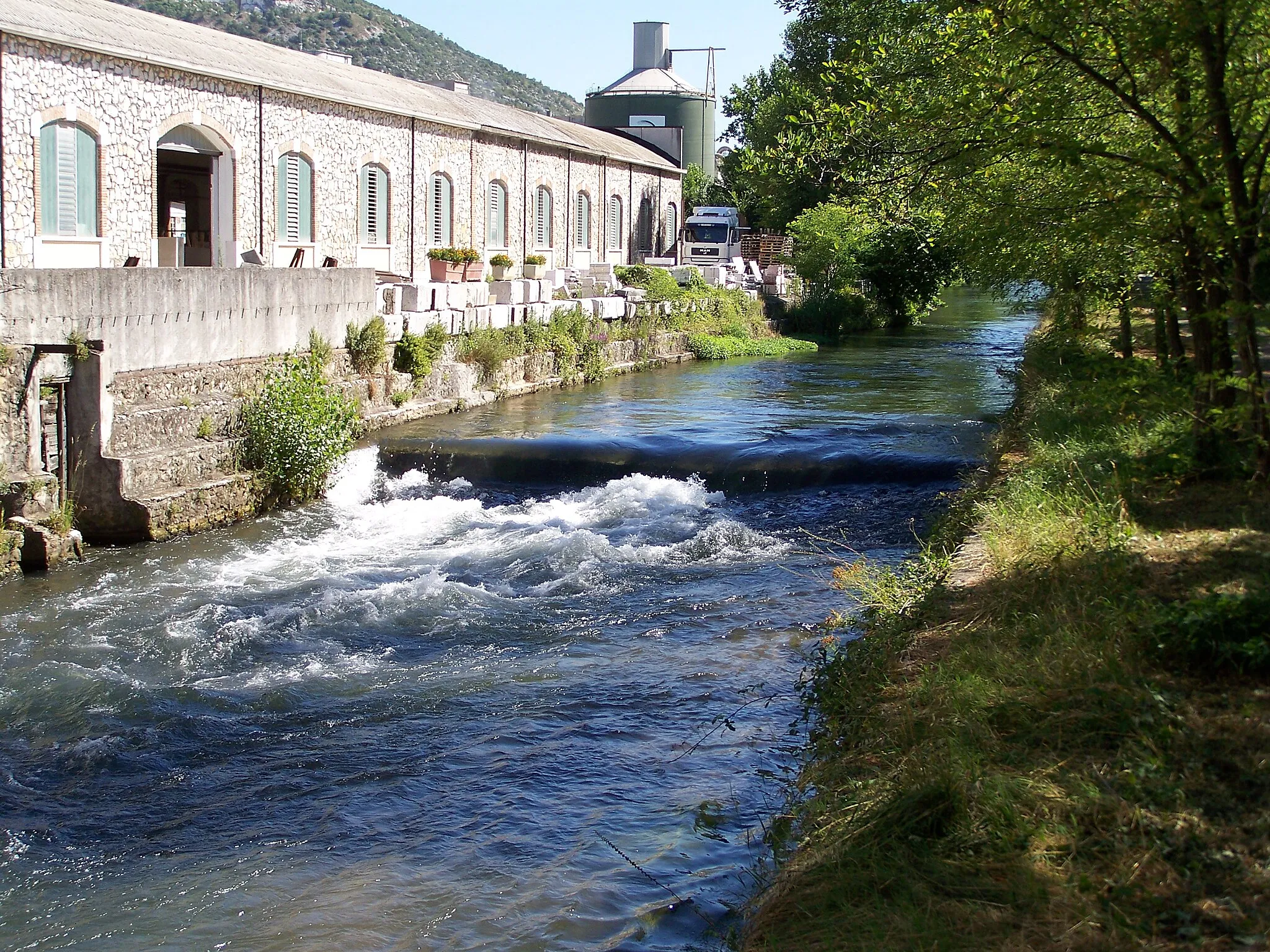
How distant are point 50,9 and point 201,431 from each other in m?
9.87

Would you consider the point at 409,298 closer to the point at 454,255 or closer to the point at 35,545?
the point at 454,255

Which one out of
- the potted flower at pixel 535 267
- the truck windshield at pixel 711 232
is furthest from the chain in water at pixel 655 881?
the truck windshield at pixel 711 232

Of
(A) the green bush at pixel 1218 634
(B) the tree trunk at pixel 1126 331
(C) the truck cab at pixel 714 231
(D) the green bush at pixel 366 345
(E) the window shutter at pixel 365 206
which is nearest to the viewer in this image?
(A) the green bush at pixel 1218 634

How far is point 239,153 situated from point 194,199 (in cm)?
219

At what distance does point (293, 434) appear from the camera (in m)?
15.4

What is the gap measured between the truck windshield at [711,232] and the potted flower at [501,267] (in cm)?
1878

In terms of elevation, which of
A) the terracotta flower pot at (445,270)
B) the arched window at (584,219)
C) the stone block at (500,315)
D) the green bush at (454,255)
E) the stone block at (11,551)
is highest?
the arched window at (584,219)

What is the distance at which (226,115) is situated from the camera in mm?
23453

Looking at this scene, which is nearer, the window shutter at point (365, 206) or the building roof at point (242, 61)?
the building roof at point (242, 61)

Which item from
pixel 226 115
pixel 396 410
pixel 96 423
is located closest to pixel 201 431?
pixel 96 423

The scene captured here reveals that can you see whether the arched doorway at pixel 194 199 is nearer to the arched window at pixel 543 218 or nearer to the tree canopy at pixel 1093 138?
the arched window at pixel 543 218

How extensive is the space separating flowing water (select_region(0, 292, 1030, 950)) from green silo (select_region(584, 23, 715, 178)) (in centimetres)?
4580

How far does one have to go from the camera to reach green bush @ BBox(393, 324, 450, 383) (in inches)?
816

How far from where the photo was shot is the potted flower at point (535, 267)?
34469 millimetres
